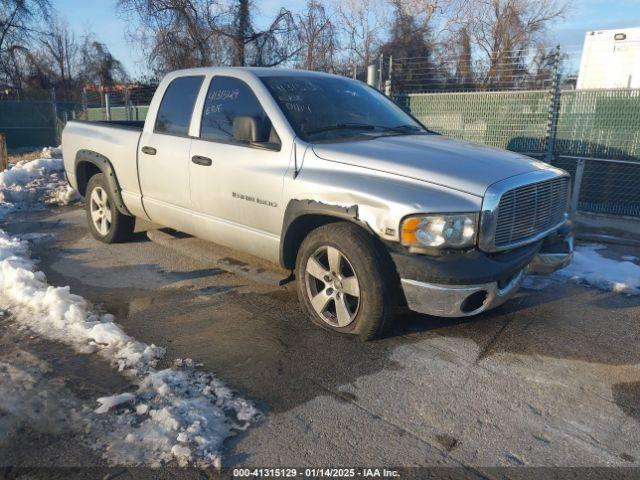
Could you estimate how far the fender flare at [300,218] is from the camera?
350 centimetres

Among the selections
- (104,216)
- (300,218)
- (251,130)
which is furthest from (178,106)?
(300,218)

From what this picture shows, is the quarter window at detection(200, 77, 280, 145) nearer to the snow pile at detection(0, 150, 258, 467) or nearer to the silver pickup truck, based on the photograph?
the silver pickup truck

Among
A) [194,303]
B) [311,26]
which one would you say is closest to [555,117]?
[194,303]

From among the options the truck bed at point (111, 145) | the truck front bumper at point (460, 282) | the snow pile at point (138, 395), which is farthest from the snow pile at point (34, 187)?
the truck front bumper at point (460, 282)

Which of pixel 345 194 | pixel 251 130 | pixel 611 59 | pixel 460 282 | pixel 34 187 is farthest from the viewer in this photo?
pixel 611 59

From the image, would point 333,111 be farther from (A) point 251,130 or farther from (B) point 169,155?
(B) point 169,155

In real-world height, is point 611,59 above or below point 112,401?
above

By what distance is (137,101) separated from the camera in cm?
1898

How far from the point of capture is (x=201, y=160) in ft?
15.0

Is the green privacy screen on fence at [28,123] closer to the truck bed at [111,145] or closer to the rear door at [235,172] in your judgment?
the truck bed at [111,145]

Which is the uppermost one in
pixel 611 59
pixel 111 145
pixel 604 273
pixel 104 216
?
pixel 611 59

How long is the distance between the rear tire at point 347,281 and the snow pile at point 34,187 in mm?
6162

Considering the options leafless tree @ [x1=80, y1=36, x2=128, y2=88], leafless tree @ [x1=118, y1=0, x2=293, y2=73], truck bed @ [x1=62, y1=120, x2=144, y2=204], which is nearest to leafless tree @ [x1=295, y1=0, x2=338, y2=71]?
leafless tree @ [x1=118, y1=0, x2=293, y2=73]

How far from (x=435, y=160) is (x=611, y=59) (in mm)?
8997
